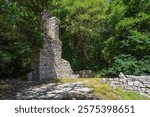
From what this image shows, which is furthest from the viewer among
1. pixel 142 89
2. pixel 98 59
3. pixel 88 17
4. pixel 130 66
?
pixel 98 59

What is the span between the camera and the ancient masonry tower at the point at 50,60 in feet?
56.0

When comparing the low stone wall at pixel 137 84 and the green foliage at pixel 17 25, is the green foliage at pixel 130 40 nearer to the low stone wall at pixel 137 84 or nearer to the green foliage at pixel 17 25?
the low stone wall at pixel 137 84

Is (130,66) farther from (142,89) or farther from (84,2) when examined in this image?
(84,2)

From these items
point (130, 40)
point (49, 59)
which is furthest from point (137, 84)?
point (49, 59)

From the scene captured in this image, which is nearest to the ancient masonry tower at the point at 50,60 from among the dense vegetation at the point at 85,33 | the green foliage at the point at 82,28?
the dense vegetation at the point at 85,33

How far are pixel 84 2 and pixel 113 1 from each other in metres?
4.22

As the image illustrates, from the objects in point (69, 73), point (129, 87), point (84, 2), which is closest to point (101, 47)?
point (84, 2)

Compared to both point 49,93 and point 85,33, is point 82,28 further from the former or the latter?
point 49,93

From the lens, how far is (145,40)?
18844mm

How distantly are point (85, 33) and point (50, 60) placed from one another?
364 inches

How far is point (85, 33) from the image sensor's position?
26.8 meters

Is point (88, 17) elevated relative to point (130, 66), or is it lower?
elevated

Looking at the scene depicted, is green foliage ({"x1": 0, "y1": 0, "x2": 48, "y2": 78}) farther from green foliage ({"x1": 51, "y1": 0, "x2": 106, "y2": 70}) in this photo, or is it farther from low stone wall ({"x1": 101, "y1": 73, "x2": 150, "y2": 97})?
green foliage ({"x1": 51, "y1": 0, "x2": 106, "y2": 70})

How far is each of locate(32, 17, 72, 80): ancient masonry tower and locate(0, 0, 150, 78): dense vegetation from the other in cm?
114
